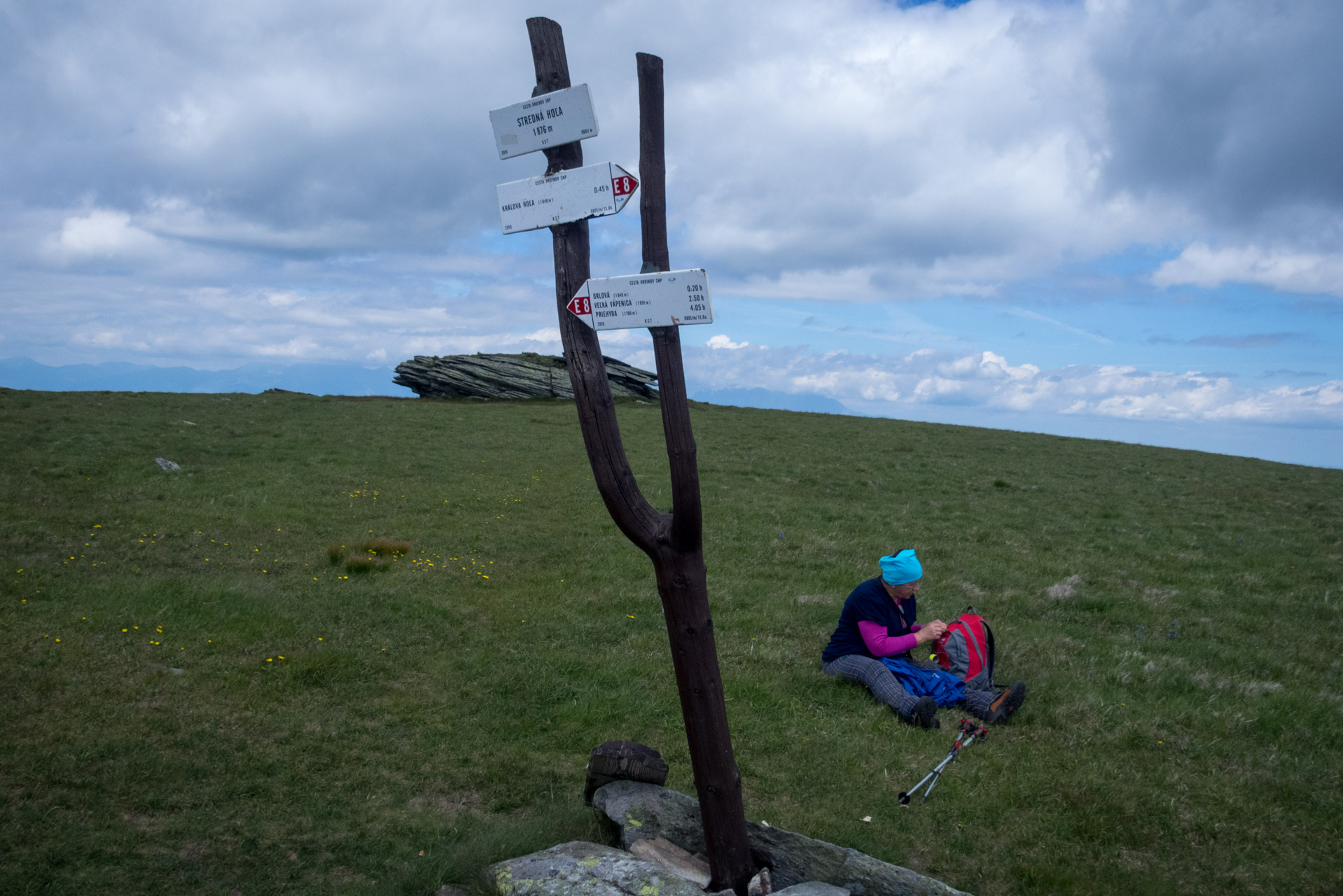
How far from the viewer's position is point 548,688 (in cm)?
932

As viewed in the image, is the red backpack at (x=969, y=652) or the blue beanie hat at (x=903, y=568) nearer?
the blue beanie hat at (x=903, y=568)

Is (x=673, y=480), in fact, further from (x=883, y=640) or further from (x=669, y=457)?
(x=883, y=640)

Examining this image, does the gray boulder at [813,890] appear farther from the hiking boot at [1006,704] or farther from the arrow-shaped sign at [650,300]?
the hiking boot at [1006,704]

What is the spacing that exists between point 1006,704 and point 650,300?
635 cm

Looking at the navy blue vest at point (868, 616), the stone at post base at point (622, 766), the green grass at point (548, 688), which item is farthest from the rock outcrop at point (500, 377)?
the stone at post base at point (622, 766)

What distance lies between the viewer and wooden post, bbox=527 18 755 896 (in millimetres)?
5199

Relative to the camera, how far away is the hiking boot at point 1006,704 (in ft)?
28.0

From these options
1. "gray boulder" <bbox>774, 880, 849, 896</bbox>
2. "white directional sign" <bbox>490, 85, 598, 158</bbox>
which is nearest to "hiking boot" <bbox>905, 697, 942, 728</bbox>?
"gray boulder" <bbox>774, 880, 849, 896</bbox>

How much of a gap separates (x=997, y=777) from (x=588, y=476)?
18.5m

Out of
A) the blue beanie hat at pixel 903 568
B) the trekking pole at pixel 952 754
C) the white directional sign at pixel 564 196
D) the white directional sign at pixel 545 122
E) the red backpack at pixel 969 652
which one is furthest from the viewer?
the red backpack at pixel 969 652

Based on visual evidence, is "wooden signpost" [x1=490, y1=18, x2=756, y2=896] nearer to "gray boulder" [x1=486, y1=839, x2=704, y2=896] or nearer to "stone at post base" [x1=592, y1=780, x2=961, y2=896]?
"stone at post base" [x1=592, y1=780, x2=961, y2=896]

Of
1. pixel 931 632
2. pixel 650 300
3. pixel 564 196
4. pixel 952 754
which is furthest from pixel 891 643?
pixel 564 196

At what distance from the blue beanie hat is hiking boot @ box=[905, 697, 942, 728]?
4.03 ft

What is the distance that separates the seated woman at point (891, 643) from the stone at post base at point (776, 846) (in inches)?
126
